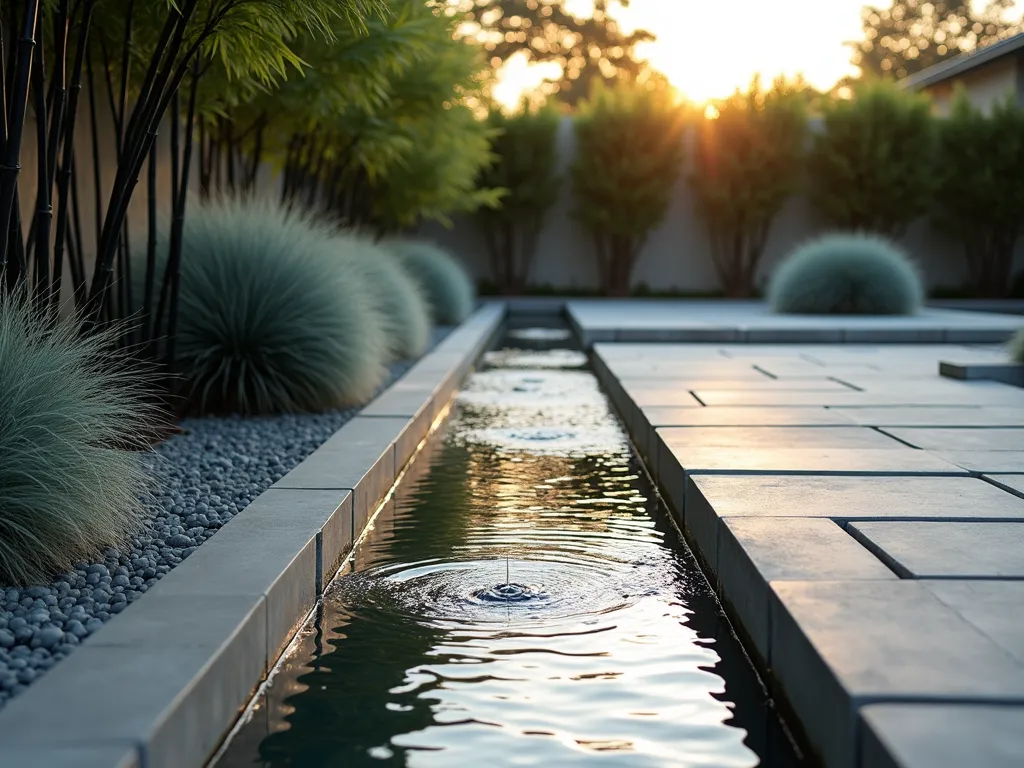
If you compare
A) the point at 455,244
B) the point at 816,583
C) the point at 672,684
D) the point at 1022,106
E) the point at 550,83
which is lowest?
the point at 672,684

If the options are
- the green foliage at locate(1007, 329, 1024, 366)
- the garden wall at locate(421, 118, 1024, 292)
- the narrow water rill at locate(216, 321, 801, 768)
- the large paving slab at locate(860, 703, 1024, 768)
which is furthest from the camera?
the garden wall at locate(421, 118, 1024, 292)

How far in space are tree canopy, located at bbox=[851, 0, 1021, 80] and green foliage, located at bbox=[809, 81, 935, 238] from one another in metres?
19.6

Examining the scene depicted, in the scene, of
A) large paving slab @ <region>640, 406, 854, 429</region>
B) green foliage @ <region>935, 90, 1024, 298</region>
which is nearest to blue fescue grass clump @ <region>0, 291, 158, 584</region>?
large paving slab @ <region>640, 406, 854, 429</region>

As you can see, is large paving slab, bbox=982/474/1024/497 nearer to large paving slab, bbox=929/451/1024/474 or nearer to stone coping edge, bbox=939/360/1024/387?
large paving slab, bbox=929/451/1024/474

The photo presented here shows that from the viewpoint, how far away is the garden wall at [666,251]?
21.3 m

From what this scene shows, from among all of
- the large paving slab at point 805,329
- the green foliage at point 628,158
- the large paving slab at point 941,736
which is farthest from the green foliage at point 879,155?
the large paving slab at point 941,736

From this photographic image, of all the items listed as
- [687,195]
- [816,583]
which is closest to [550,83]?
[687,195]

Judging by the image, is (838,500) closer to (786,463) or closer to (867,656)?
(786,463)

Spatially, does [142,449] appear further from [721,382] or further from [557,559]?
[721,382]

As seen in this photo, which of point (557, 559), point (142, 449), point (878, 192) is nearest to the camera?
point (557, 559)

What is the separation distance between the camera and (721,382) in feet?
23.0

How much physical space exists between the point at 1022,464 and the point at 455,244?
18.1 metres

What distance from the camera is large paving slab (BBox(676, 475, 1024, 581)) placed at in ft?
10.7

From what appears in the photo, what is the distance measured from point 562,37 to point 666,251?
13087 mm
